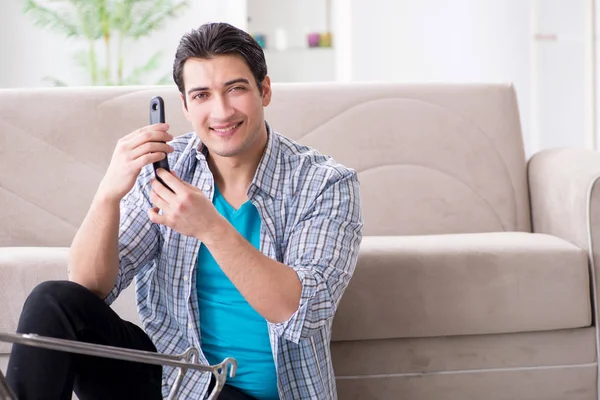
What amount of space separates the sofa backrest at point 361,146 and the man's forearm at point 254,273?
1021 millimetres

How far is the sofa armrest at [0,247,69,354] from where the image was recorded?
160 centimetres

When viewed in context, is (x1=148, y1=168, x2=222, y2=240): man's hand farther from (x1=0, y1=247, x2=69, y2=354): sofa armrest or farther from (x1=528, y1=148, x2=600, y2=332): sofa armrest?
(x1=528, y1=148, x2=600, y2=332): sofa armrest

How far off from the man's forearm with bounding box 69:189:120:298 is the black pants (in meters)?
0.06

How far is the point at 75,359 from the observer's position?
→ 3.51ft

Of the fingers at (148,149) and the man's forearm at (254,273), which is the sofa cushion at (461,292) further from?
the fingers at (148,149)

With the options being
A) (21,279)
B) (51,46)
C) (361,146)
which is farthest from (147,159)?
(51,46)

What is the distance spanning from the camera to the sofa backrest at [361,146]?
208 cm

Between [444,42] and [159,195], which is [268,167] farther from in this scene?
[444,42]

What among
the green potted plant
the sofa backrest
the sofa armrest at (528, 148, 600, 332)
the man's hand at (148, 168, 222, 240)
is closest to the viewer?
the man's hand at (148, 168, 222, 240)

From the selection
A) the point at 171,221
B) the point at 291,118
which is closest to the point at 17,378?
the point at 171,221

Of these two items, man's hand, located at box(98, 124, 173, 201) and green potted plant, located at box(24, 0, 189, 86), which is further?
green potted plant, located at box(24, 0, 189, 86)

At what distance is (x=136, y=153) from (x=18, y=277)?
0.62 meters

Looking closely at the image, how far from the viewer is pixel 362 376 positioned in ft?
5.52

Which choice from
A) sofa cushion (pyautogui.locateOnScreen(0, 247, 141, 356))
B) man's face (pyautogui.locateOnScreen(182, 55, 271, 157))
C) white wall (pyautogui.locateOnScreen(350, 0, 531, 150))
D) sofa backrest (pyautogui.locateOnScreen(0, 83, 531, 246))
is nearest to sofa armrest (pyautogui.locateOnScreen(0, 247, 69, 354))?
sofa cushion (pyautogui.locateOnScreen(0, 247, 141, 356))
